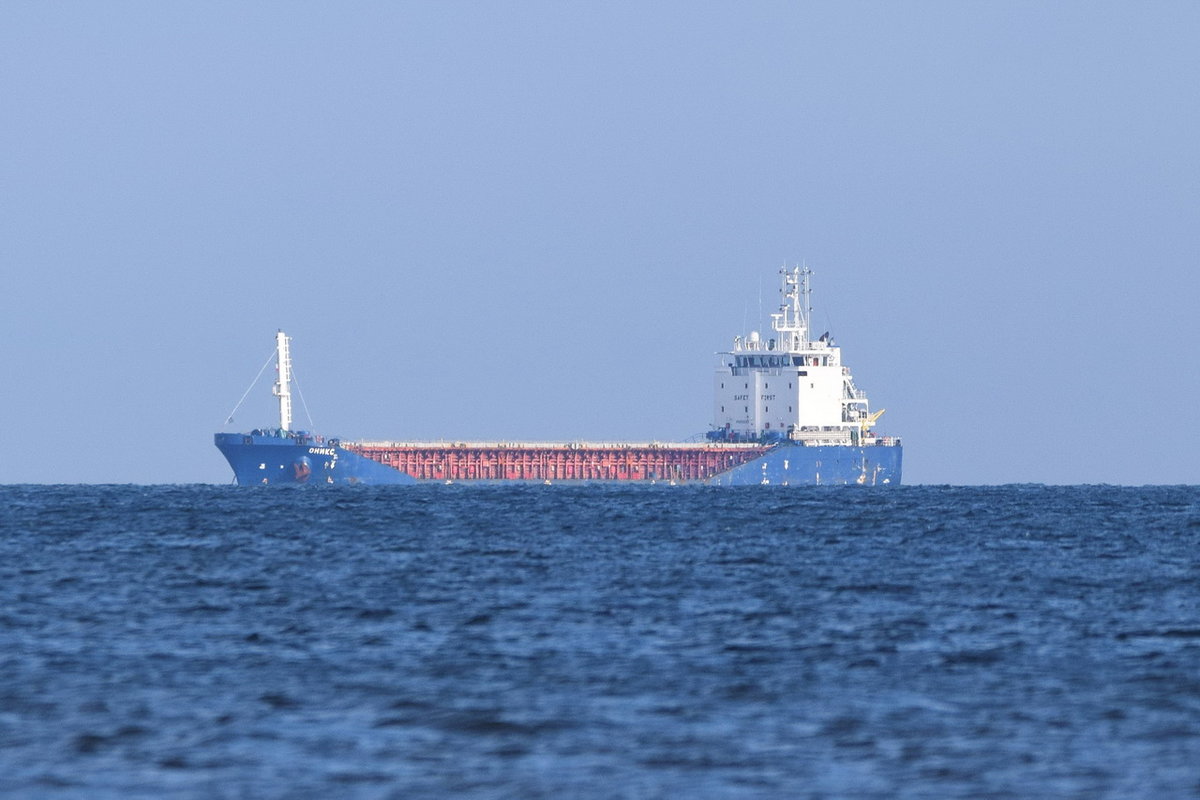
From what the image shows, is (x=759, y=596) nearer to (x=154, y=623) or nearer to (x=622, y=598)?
(x=622, y=598)

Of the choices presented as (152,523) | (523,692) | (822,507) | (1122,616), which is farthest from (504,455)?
(523,692)

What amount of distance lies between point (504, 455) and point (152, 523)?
5528cm

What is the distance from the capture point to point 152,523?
55.0 m

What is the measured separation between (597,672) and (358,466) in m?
82.8

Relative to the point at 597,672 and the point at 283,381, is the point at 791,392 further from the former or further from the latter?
the point at 597,672

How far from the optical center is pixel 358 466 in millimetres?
102438

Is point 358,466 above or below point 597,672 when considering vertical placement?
above

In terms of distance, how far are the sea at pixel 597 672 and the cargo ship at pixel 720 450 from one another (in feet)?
193

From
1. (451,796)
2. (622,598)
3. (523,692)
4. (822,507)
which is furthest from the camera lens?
(822,507)

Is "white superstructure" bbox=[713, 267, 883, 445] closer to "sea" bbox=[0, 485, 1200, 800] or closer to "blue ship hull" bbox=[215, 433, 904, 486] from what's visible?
"blue ship hull" bbox=[215, 433, 904, 486]

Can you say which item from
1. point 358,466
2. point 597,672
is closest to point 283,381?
point 358,466

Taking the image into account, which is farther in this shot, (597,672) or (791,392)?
(791,392)

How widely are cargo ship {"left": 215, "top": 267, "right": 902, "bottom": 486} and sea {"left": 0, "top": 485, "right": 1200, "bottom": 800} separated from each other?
58959 mm

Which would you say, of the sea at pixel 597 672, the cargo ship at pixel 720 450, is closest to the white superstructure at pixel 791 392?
the cargo ship at pixel 720 450
